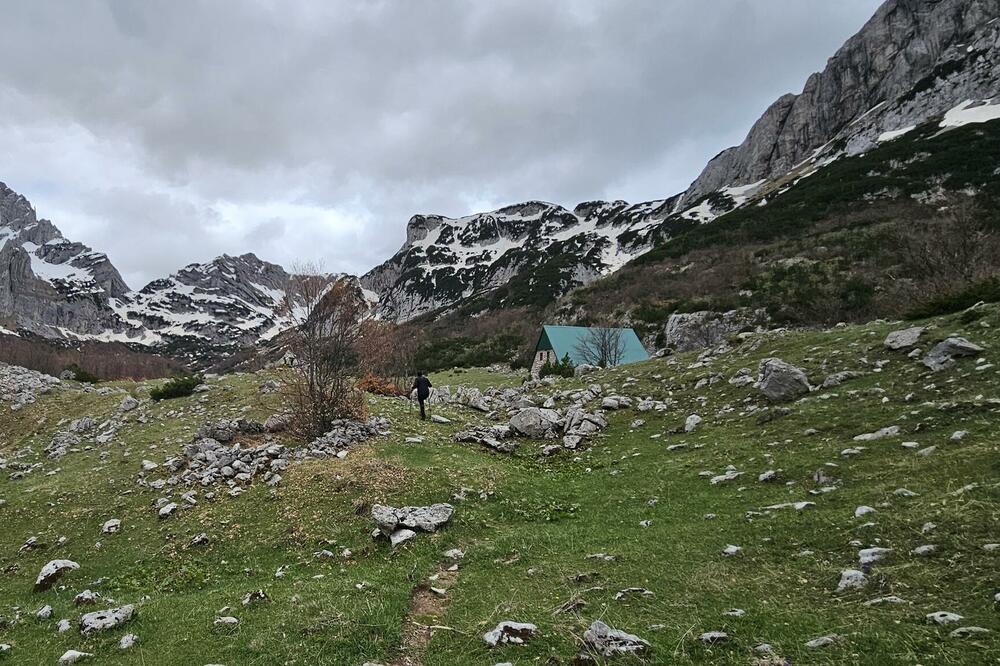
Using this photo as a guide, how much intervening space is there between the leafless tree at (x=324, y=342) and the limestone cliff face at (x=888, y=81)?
14364 centimetres

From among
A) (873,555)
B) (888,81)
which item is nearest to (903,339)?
(873,555)

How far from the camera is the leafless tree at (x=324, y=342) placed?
20.8 meters

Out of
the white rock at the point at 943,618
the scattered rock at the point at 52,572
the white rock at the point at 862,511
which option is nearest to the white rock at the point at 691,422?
the white rock at the point at 862,511

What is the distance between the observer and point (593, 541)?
32.3ft

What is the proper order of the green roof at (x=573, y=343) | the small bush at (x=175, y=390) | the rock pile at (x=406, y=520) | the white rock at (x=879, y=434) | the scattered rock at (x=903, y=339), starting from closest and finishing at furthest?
the white rock at (x=879, y=434) < the rock pile at (x=406, y=520) < the scattered rock at (x=903, y=339) < the small bush at (x=175, y=390) < the green roof at (x=573, y=343)

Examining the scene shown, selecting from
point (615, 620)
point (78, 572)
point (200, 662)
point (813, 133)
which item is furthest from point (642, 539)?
point (813, 133)

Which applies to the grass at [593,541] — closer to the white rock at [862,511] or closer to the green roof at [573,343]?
the white rock at [862,511]

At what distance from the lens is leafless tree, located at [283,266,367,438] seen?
20844 mm

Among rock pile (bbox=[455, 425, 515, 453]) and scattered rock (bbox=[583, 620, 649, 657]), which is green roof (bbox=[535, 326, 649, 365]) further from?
scattered rock (bbox=[583, 620, 649, 657])

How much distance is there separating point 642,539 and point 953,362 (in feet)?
33.7

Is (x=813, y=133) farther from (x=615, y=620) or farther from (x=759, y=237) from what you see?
(x=615, y=620)

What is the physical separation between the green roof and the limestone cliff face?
10396cm

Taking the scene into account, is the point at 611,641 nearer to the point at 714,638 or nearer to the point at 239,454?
the point at 714,638

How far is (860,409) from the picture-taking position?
504 inches
